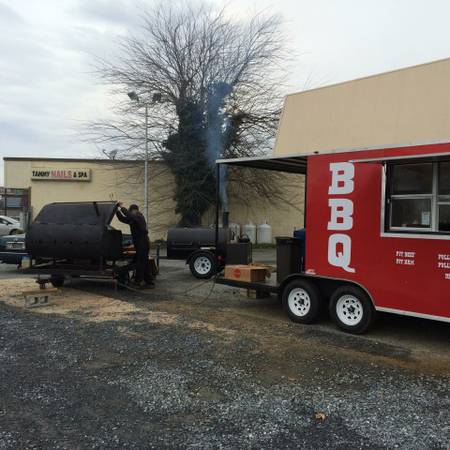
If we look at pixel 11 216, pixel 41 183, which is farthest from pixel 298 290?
pixel 11 216

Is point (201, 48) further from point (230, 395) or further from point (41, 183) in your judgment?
point (230, 395)

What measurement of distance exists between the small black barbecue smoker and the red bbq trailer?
13.9ft

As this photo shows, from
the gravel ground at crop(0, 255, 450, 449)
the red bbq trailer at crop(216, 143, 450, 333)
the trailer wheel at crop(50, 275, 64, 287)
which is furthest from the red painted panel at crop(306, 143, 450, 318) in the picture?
the trailer wheel at crop(50, 275, 64, 287)

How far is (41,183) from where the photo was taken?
2466cm

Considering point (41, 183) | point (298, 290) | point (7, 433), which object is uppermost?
point (41, 183)

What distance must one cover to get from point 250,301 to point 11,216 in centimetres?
2098

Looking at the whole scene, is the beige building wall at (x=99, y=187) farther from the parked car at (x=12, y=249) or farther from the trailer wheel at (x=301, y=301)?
the trailer wheel at (x=301, y=301)

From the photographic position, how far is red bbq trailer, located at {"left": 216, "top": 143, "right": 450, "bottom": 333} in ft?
20.0

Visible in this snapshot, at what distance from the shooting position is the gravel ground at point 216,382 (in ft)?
12.2

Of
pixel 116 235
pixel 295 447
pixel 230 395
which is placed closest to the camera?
pixel 295 447

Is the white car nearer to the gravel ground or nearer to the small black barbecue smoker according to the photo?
the small black barbecue smoker

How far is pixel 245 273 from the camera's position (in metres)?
8.47

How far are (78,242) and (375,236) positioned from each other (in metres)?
6.04

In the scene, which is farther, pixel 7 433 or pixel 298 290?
pixel 298 290
